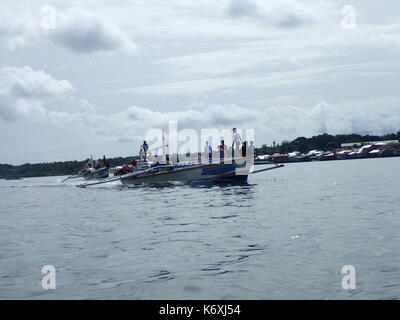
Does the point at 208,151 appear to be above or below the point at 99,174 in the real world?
above

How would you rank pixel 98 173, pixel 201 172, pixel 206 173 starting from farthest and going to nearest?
1. pixel 98 173
2. pixel 201 172
3. pixel 206 173

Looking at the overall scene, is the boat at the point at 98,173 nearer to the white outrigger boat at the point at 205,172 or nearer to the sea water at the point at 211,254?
the white outrigger boat at the point at 205,172

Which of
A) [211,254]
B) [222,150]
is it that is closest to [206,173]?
[222,150]

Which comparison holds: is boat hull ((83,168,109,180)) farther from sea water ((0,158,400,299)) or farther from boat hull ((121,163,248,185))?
sea water ((0,158,400,299))

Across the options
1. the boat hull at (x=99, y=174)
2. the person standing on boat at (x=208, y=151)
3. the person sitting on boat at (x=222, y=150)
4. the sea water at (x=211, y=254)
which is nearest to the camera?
the sea water at (x=211, y=254)

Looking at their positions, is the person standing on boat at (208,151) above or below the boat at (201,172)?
above

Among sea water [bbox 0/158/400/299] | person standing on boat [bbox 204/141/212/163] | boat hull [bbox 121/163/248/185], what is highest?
person standing on boat [bbox 204/141/212/163]

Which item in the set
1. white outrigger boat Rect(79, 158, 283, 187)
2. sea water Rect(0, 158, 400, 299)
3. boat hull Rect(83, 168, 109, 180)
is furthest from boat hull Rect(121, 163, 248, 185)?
boat hull Rect(83, 168, 109, 180)

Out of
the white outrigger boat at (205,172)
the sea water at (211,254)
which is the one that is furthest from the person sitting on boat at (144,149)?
the sea water at (211,254)

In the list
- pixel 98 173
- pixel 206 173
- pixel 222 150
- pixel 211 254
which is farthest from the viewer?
pixel 98 173

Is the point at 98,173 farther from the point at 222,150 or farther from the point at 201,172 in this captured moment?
the point at 222,150

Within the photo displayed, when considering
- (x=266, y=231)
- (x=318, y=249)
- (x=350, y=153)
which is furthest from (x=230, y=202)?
(x=350, y=153)

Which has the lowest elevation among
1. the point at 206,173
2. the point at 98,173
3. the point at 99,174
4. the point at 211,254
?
the point at 211,254
